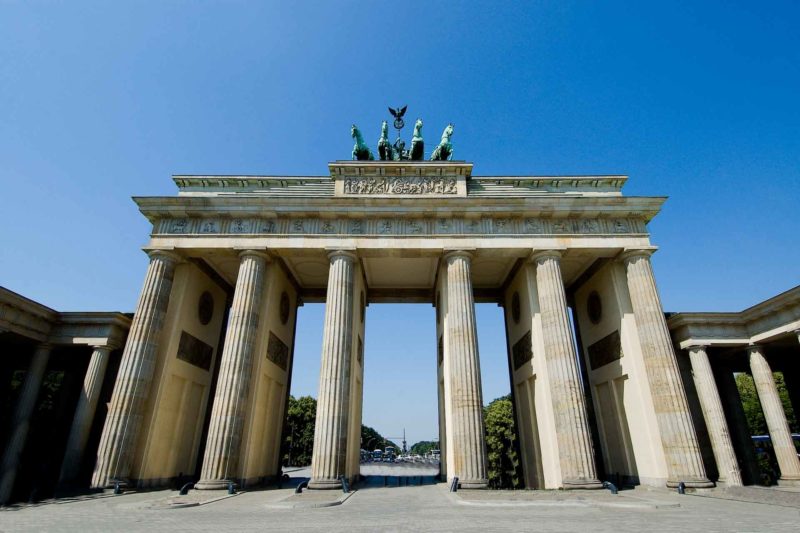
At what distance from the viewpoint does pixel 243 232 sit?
18922 millimetres

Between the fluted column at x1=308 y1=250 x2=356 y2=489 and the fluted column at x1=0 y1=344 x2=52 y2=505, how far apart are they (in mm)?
12110

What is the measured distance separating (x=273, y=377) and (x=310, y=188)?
10135 millimetres

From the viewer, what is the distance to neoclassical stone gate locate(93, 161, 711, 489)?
15.8m

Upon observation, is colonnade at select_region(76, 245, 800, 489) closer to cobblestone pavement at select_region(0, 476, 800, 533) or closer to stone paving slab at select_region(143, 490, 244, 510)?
stone paving slab at select_region(143, 490, 244, 510)

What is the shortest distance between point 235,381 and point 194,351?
5.23 metres

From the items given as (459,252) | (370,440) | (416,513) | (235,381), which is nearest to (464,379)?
(459,252)

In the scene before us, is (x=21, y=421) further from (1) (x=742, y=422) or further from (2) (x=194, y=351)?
(1) (x=742, y=422)

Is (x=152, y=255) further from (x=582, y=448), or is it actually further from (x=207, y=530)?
(x=582, y=448)

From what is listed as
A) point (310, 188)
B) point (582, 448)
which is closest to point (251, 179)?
point (310, 188)

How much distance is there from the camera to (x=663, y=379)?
54.1ft

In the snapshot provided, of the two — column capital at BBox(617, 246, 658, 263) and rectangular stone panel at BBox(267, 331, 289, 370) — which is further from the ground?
column capital at BBox(617, 246, 658, 263)

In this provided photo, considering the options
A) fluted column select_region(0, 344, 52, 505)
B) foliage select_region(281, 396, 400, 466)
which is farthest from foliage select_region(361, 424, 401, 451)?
fluted column select_region(0, 344, 52, 505)

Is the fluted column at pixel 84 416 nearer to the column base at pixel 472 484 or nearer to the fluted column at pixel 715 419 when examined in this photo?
the column base at pixel 472 484

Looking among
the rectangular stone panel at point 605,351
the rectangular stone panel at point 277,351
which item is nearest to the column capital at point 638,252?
the rectangular stone panel at point 605,351
